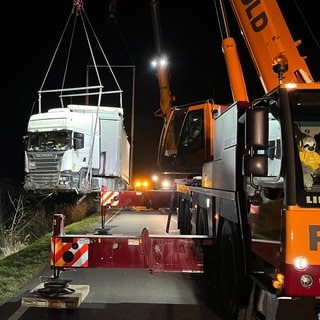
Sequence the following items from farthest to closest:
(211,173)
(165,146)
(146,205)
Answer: (146,205) → (165,146) → (211,173)

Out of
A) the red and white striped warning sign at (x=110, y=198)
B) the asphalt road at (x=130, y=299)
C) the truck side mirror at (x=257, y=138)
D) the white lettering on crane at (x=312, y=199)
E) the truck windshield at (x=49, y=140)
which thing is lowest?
the asphalt road at (x=130, y=299)

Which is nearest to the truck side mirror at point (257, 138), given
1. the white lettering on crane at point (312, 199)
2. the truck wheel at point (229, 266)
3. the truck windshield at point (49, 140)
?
the white lettering on crane at point (312, 199)

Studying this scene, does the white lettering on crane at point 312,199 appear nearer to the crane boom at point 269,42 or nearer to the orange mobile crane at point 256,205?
the orange mobile crane at point 256,205

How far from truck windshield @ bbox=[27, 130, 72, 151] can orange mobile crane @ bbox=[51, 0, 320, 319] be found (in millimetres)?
13770

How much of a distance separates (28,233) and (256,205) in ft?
45.4

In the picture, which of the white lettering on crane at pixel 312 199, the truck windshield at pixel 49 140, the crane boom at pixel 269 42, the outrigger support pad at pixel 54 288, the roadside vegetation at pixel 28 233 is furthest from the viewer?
the truck windshield at pixel 49 140

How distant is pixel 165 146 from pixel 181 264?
5.81 meters

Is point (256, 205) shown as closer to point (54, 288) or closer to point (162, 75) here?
point (54, 288)

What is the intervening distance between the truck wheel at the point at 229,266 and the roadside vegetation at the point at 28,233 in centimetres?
301

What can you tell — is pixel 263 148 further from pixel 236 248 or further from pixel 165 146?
pixel 165 146

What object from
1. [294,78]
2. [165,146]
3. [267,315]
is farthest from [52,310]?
[165,146]

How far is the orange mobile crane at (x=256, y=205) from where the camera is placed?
4102mm

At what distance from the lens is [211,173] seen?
298 inches

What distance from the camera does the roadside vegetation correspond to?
8456mm
